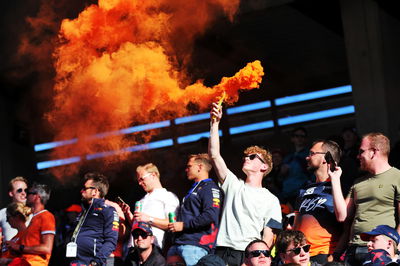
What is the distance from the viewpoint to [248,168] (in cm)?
815

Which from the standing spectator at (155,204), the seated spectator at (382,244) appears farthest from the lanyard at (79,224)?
the seated spectator at (382,244)

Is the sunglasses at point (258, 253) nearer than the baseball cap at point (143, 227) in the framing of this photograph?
Yes

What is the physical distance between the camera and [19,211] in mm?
10297

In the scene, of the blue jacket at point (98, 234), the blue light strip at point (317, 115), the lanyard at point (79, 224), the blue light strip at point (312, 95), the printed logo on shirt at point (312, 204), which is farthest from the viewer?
the blue light strip at point (312, 95)

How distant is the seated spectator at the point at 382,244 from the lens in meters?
6.50

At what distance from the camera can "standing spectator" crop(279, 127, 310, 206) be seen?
1091 cm

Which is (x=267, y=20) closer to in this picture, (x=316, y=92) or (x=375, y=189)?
(x=316, y=92)

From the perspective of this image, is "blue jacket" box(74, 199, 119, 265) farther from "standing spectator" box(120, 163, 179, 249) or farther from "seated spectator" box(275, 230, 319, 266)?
"seated spectator" box(275, 230, 319, 266)

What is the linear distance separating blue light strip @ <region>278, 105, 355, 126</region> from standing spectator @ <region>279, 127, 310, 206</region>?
484 cm

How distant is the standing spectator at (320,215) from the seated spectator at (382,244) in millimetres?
664

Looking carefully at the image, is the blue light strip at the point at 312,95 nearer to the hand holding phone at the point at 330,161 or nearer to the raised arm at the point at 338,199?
the hand holding phone at the point at 330,161

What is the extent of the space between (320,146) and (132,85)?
3367 millimetres

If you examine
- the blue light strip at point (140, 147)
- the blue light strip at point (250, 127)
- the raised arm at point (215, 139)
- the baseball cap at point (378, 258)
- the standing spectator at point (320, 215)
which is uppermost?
the blue light strip at point (250, 127)

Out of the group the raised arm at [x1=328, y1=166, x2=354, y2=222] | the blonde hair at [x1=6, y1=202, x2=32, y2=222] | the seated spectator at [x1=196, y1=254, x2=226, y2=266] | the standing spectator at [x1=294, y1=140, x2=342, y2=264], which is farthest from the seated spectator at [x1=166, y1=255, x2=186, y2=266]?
the blonde hair at [x1=6, y1=202, x2=32, y2=222]
